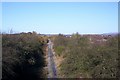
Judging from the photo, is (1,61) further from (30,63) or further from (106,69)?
(30,63)

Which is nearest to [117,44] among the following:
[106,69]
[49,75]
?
[106,69]

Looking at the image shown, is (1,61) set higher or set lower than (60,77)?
higher

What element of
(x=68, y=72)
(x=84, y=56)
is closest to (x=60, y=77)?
(x=68, y=72)

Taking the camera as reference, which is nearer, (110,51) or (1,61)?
(1,61)

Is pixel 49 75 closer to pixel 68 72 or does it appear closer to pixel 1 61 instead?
pixel 68 72

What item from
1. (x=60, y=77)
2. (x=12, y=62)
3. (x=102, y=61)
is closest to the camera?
(x=12, y=62)

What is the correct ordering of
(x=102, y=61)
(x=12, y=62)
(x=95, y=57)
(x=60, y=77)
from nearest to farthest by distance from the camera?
(x=12, y=62) → (x=102, y=61) → (x=95, y=57) → (x=60, y=77)

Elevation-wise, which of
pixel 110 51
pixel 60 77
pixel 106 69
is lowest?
pixel 60 77

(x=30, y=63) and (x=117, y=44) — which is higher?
(x=117, y=44)

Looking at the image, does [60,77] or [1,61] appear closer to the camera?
[1,61]
